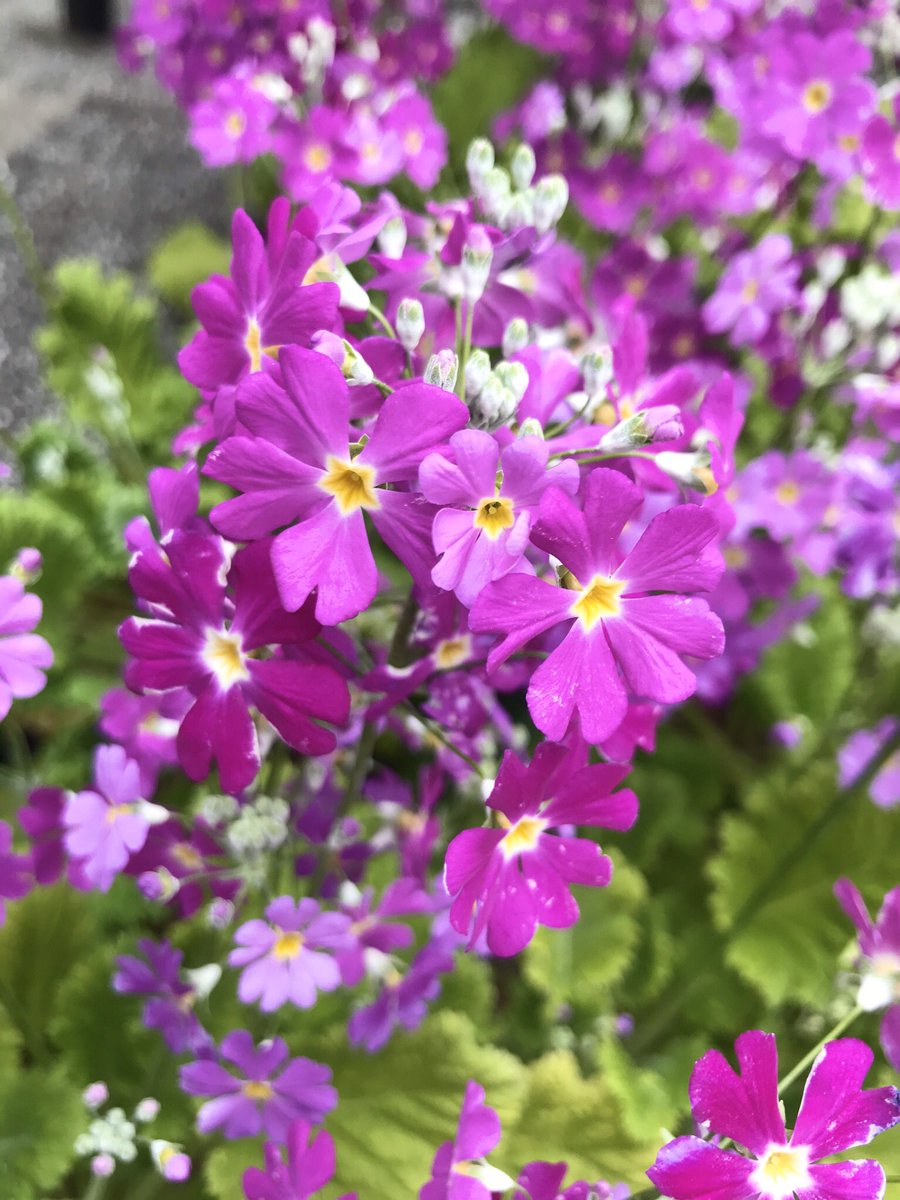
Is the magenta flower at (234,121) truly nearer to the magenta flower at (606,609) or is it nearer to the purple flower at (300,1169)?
the magenta flower at (606,609)

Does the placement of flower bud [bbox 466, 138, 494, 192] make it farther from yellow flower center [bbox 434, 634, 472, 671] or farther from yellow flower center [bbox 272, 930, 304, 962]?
yellow flower center [bbox 272, 930, 304, 962]

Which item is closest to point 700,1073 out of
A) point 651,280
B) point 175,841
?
point 175,841

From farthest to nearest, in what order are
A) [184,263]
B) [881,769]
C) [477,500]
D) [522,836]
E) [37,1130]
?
[184,263]
[881,769]
[37,1130]
[522,836]
[477,500]

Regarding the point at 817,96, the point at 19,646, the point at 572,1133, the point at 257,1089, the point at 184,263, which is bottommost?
the point at 572,1133

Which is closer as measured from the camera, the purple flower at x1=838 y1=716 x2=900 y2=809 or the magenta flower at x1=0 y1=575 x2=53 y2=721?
the magenta flower at x1=0 y1=575 x2=53 y2=721

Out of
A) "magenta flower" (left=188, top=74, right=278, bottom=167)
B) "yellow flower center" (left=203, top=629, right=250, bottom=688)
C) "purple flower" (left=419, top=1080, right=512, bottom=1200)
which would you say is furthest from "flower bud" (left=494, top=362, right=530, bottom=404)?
"magenta flower" (left=188, top=74, right=278, bottom=167)

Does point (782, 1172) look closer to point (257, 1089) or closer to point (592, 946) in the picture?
point (257, 1089)

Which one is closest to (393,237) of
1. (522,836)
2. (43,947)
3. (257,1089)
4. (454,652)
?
(454,652)

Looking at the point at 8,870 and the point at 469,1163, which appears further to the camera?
the point at 8,870
